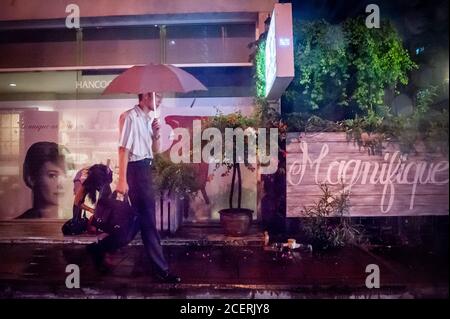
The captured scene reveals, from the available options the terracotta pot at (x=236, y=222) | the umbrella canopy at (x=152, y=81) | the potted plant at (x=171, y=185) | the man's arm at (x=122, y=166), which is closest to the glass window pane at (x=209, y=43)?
the potted plant at (x=171, y=185)

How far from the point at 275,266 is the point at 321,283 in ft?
3.04

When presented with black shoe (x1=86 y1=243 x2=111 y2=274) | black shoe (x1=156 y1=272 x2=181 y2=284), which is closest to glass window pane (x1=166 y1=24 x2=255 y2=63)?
black shoe (x1=86 y1=243 x2=111 y2=274)

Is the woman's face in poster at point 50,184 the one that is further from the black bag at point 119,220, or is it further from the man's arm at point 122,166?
the man's arm at point 122,166

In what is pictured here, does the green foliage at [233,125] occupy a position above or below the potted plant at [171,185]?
above

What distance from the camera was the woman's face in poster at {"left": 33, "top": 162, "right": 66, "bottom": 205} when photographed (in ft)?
28.9

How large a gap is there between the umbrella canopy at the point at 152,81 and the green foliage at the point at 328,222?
3.00 meters

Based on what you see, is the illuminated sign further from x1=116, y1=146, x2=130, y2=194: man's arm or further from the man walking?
x1=116, y1=146, x2=130, y2=194: man's arm

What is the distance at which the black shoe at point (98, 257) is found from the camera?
5.74 metres

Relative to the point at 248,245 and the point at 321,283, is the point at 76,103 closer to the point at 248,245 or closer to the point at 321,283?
the point at 248,245

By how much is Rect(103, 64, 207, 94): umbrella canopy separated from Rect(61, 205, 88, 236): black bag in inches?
117

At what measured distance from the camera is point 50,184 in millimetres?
8812

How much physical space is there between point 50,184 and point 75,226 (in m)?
1.66

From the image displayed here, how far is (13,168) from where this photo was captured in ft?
28.9
